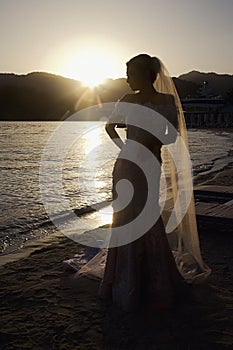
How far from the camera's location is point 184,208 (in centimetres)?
482

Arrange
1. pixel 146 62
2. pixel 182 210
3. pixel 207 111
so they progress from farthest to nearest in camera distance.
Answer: pixel 207 111, pixel 182 210, pixel 146 62

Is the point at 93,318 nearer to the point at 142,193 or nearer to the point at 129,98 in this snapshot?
the point at 142,193

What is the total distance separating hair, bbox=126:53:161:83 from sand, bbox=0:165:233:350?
2.44 m

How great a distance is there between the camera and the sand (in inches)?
147

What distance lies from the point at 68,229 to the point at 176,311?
5107 mm

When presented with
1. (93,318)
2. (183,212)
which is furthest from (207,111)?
(93,318)

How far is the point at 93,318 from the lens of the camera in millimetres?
4184

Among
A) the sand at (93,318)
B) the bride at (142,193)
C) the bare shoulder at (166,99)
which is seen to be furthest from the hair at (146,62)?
the sand at (93,318)

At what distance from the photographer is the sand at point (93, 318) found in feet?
12.3

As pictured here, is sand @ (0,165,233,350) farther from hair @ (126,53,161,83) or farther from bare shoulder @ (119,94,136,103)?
hair @ (126,53,161,83)

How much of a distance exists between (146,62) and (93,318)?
2615mm

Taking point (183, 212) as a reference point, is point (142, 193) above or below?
above

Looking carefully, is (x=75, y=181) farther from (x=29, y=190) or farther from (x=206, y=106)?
(x=206, y=106)

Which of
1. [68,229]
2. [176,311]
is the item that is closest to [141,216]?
[176,311]
